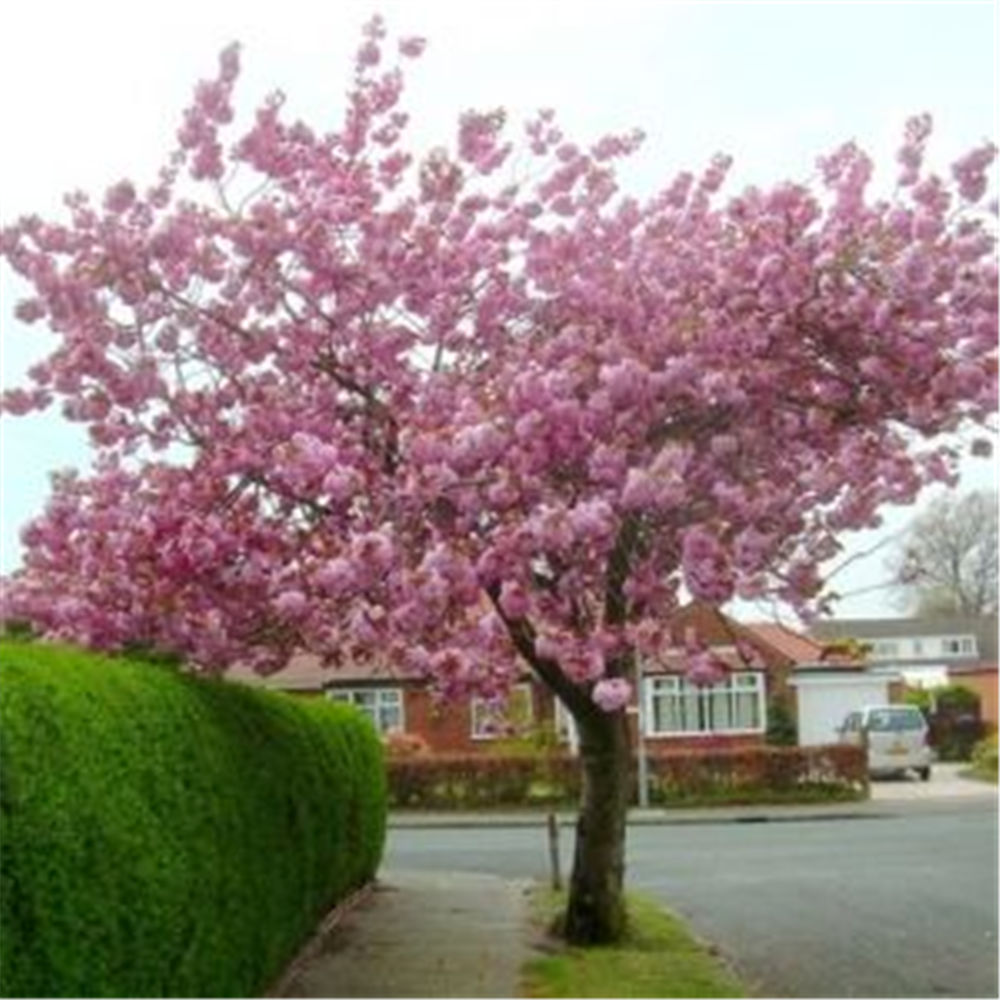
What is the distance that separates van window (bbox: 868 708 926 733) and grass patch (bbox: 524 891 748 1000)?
1323 inches

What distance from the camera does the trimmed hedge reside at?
131 ft

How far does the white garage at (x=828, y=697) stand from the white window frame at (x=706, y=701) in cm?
372

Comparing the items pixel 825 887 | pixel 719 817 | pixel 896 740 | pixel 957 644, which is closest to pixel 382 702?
pixel 896 740

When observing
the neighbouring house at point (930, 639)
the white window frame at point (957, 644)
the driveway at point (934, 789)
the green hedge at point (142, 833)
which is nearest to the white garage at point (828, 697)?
the driveway at point (934, 789)

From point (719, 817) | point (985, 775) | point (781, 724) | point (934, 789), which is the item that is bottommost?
point (719, 817)

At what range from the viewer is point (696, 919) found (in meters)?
17.5

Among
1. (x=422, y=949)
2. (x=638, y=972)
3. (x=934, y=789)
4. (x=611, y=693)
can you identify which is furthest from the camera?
(x=934, y=789)

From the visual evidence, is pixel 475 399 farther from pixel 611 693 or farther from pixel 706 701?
pixel 706 701

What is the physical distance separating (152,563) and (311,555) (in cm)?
91

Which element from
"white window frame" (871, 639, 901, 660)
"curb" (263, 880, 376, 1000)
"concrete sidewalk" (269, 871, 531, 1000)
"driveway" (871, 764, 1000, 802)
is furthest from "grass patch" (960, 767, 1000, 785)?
"white window frame" (871, 639, 901, 660)

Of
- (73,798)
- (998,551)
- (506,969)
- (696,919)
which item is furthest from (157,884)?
(998,551)

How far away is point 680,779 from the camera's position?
4034 centimetres

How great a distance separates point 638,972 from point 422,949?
82.0 inches

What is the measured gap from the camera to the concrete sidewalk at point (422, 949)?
40.5 feet
